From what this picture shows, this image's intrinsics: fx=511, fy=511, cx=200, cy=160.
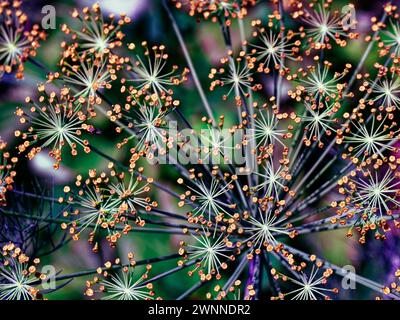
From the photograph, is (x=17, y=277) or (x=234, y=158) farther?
(x=234, y=158)

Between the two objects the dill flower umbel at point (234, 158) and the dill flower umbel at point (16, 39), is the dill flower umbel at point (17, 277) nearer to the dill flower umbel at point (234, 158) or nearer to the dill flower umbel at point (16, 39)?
the dill flower umbel at point (234, 158)

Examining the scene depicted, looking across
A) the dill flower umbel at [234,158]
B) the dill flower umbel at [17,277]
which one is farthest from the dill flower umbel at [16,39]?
the dill flower umbel at [17,277]

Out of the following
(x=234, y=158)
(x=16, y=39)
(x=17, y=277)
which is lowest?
(x=17, y=277)

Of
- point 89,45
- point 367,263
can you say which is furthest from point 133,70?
point 367,263

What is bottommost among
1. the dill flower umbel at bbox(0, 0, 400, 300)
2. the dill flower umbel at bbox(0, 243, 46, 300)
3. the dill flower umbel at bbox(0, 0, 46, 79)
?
the dill flower umbel at bbox(0, 243, 46, 300)

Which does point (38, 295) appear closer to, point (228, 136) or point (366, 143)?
point (228, 136)

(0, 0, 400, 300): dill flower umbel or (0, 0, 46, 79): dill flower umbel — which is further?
(0, 0, 46, 79): dill flower umbel

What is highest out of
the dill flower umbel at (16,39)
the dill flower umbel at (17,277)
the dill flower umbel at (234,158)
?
the dill flower umbel at (16,39)

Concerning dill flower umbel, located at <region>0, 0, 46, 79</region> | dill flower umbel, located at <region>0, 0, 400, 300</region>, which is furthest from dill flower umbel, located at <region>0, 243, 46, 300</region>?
dill flower umbel, located at <region>0, 0, 46, 79</region>

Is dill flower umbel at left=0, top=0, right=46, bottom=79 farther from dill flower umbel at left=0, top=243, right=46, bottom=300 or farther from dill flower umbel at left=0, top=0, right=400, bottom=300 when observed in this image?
dill flower umbel at left=0, top=243, right=46, bottom=300

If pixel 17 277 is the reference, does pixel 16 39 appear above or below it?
above

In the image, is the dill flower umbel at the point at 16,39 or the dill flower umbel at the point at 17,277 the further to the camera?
the dill flower umbel at the point at 16,39
